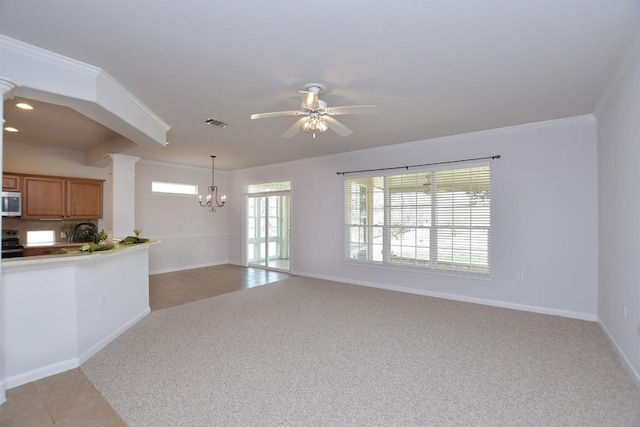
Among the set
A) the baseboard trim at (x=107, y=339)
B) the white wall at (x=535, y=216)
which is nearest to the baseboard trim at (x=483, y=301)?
the white wall at (x=535, y=216)

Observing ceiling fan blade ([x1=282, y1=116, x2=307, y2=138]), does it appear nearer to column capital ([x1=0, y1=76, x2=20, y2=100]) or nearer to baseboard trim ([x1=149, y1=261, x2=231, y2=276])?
column capital ([x1=0, y1=76, x2=20, y2=100])

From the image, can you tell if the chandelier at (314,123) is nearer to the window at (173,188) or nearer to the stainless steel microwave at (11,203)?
the stainless steel microwave at (11,203)

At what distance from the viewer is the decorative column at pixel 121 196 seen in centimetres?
518

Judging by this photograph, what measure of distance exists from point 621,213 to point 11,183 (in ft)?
27.0

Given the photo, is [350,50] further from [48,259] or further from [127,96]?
[48,259]

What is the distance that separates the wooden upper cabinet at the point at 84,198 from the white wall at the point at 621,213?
7764 millimetres

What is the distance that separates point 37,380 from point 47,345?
27cm

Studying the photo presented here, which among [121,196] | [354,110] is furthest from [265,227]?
[354,110]

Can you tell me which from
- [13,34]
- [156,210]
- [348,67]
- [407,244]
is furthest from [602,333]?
[156,210]

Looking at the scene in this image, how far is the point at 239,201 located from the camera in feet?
28.1

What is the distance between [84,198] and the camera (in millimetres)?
5965

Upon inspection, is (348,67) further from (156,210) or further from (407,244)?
(156,210)

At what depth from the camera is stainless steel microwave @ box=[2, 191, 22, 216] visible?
5.04 meters

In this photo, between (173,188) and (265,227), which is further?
(265,227)
